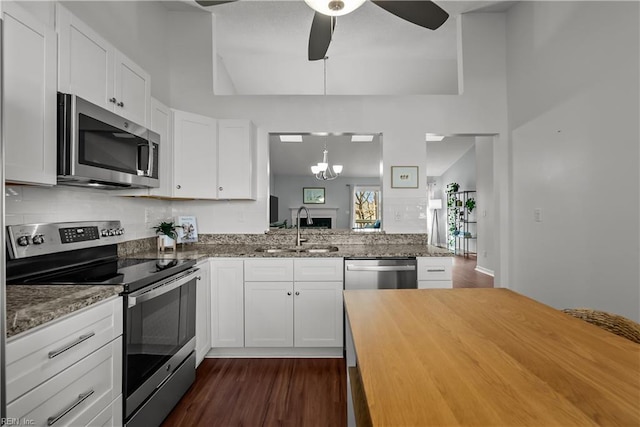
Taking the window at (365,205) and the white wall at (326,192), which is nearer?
the window at (365,205)

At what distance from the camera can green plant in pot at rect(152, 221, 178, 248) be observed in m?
2.84

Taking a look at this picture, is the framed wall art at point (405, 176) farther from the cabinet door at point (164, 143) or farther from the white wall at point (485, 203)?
the white wall at point (485, 203)

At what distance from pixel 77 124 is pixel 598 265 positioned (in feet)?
10.2

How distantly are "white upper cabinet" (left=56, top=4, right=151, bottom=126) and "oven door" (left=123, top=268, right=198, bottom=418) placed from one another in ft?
3.55

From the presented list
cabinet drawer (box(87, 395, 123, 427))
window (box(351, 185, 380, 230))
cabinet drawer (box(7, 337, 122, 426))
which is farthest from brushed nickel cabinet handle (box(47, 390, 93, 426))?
window (box(351, 185, 380, 230))

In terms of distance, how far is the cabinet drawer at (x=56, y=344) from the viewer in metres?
1.00

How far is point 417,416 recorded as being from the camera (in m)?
0.57

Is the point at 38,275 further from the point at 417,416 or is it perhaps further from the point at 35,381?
the point at 417,416

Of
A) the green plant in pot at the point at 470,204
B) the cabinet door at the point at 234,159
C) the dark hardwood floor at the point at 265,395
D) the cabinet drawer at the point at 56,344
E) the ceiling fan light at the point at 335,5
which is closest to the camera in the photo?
the cabinet drawer at the point at 56,344

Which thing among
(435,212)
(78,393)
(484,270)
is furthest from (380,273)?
(435,212)

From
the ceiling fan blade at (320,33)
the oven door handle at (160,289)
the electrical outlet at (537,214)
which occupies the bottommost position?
the oven door handle at (160,289)

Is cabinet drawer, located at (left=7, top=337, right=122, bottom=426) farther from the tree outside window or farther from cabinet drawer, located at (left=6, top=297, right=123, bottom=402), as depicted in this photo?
the tree outside window

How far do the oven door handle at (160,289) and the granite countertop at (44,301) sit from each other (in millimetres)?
86

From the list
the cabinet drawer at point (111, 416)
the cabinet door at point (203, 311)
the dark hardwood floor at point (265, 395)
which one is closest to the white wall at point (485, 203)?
the dark hardwood floor at point (265, 395)
